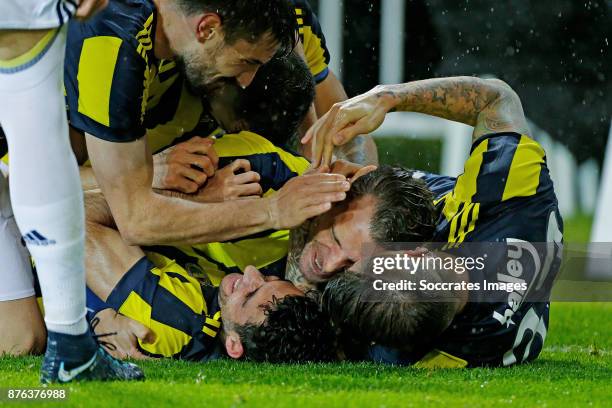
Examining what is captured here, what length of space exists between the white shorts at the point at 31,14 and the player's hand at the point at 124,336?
162cm

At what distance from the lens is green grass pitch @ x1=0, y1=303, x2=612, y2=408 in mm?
3475

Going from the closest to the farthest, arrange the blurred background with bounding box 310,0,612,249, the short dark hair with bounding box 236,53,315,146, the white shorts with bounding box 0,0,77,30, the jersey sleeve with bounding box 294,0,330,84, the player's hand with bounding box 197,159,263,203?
the white shorts with bounding box 0,0,77,30 → the player's hand with bounding box 197,159,263,203 → the short dark hair with bounding box 236,53,315,146 → the jersey sleeve with bounding box 294,0,330,84 → the blurred background with bounding box 310,0,612,249

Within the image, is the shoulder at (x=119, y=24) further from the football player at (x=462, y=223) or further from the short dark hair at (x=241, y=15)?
the football player at (x=462, y=223)

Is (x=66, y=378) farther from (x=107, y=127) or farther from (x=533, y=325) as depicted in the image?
(x=533, y=325)

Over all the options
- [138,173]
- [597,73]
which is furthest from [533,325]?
[597,73]

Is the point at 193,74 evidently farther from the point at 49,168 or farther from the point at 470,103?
the point at 49,168

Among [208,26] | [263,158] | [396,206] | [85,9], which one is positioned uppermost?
[85,9]

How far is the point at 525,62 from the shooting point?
1505 cm

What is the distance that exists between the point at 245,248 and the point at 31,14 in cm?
203

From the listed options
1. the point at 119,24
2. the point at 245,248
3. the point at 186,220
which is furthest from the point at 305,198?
the point at 119,24

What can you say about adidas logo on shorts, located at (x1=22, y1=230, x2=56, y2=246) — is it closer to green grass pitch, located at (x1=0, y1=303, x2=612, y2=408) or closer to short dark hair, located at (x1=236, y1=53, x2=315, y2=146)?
green grass pitch, located at (x1=0, y1=303, x2=612, y2=408)

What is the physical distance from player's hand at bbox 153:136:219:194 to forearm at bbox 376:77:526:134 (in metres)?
0.86

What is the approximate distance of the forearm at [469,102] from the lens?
5031mm

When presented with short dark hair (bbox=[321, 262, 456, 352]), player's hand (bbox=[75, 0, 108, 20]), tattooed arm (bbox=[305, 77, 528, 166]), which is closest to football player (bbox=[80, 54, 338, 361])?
short dark hair (bbox=[321, 262, 456, 352])
